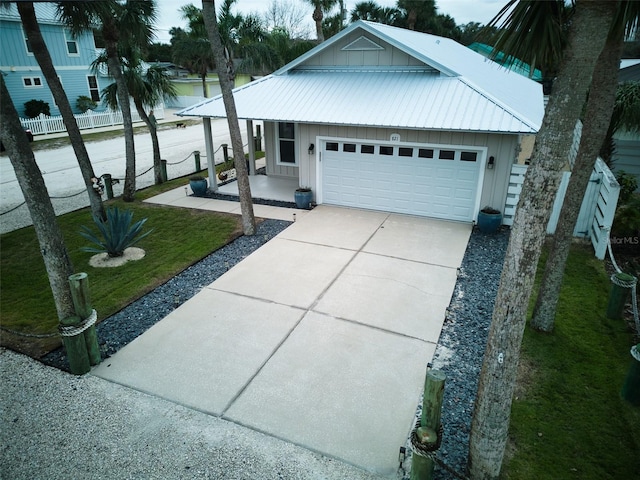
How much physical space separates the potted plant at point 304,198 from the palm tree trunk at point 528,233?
9.17 m

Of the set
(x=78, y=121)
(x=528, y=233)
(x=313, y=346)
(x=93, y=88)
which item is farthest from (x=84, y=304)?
(x=93, y=88)

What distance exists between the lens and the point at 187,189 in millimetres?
14688

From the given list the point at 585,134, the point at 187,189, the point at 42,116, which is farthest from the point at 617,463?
the point at 42,116

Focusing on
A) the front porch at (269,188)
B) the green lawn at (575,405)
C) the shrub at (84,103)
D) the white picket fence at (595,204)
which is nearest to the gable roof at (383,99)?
the white picket fence at (595,204)

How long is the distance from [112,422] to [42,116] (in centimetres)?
2754

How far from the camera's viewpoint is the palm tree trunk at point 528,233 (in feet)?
9.80

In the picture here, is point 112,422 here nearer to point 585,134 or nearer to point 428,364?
point 428,364

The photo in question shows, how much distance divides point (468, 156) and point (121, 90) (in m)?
9.84

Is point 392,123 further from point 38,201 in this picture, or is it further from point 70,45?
point 70,45

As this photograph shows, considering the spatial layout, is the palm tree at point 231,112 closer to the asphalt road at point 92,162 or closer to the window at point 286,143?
the window at point 286,143

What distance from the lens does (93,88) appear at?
31922 mm

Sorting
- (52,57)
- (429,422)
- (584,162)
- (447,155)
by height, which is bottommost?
(429,422)

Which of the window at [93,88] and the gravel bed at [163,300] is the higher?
the window at [93,88]

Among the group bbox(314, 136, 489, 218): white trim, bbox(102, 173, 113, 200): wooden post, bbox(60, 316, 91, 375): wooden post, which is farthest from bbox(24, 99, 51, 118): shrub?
bbox(60, 316, 91, 375): wooden post
